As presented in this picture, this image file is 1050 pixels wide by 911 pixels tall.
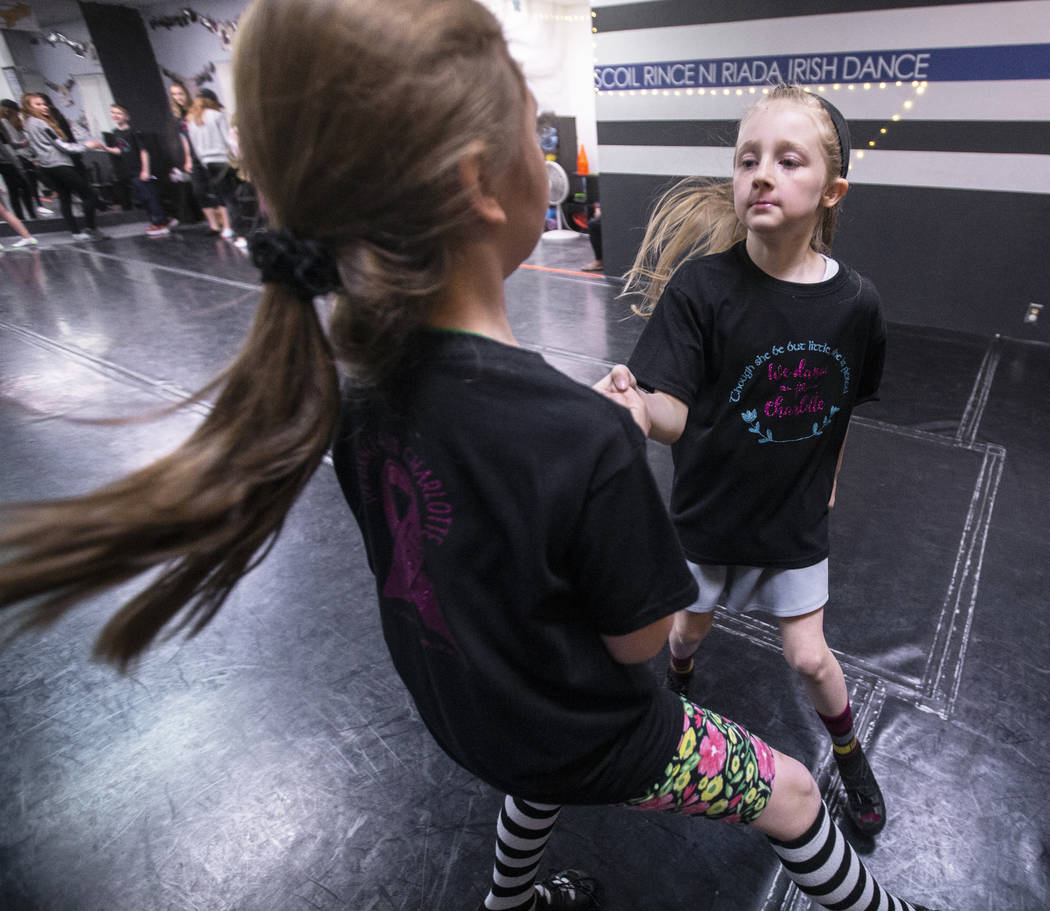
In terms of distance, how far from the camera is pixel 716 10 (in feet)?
13.2

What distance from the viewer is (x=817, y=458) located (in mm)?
1186

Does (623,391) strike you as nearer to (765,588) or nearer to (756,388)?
(756,388)

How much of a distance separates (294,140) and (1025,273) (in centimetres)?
422

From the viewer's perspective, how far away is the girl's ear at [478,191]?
51cm

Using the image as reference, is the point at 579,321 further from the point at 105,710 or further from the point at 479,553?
the point at 479,553

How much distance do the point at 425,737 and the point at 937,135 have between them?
3.92 meters

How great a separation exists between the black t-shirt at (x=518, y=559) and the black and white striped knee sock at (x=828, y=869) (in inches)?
11.2

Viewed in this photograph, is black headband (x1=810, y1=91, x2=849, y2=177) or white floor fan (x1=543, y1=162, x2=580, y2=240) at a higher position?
black headband (x1=810, y1=91, x2=849, y2=177)

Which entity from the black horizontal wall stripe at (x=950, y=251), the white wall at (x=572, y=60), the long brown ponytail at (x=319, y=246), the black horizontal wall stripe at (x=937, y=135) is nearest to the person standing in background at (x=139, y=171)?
the white wall at (x=572, y=60)

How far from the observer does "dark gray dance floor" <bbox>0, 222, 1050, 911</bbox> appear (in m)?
1.30

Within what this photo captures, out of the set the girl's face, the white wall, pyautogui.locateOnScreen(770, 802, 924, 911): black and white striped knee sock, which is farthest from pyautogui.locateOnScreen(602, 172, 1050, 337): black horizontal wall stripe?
the white wall

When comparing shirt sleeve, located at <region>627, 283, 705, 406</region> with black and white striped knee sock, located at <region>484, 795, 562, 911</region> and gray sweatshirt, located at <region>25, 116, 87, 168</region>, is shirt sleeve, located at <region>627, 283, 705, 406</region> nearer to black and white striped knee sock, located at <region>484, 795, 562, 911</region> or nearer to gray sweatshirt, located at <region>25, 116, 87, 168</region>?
black and white striped knee sock, located at <region>484, 795, 562, 911</region>

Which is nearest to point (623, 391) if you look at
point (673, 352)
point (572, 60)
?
point (673, 352)

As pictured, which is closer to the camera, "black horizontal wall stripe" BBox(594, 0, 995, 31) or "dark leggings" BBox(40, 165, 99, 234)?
"black horizontal wall stripe" BBox(594, 0, 995, 31)
